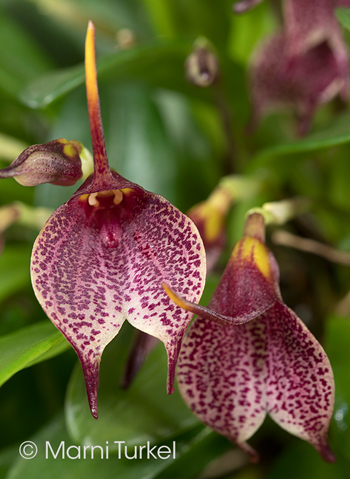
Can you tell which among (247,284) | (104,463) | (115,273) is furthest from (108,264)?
(104,463)

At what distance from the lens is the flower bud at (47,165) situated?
0.37 meters

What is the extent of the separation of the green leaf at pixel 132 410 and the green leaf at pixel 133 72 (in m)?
0.34

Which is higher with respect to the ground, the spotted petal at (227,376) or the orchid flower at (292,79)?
the orchid flower at (292,79)

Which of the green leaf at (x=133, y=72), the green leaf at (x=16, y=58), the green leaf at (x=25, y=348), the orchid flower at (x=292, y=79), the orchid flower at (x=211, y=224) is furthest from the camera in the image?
the green leaf at (x=16, y=58)

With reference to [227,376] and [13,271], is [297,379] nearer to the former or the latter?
[227,376]

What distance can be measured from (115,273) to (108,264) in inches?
0.4

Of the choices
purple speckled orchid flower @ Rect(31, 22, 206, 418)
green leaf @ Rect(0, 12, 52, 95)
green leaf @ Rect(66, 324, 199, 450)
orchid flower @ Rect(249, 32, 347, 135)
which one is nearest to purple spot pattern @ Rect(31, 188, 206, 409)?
purple speckled orchid flower @ Rect(31, 22, 206, 418)

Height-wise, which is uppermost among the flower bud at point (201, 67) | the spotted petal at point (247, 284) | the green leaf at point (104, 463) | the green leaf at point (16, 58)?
the green leaf at point (16, 58)

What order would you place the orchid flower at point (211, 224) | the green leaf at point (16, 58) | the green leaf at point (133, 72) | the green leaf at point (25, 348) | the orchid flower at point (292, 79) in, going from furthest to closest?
the green leaf at point (16, 58) → the orchid flower at point (292, 79) → the green leaf at point (133, 72) → the orchid flower at point (211, 224) → the green leaf at point (25, 348)

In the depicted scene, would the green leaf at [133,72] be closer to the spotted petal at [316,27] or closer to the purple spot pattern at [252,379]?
the spotted petal at [316,27]

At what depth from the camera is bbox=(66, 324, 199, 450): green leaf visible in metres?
0.48

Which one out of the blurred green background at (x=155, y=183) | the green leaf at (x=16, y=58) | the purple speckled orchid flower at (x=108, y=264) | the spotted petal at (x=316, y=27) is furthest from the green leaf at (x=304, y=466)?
the green leaf at (x=16, y=58)

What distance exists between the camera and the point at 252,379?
0.43 metres
